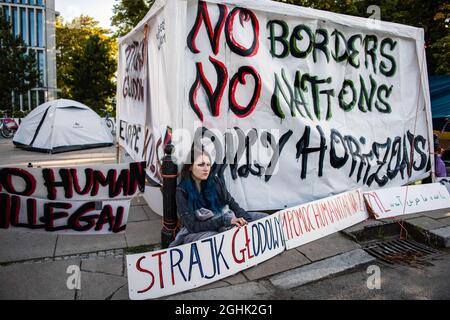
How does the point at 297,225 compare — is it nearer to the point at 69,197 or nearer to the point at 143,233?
the point at 143,233

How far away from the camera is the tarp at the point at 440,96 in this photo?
24.1 ft

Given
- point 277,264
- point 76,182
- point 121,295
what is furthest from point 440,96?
point 121,295

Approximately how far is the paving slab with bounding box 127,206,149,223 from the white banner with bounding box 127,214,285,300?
192 centimetres

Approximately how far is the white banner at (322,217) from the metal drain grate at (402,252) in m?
0.48

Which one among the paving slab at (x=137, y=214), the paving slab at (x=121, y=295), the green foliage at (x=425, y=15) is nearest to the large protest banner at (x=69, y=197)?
the paving slab at (x=121, y=295)

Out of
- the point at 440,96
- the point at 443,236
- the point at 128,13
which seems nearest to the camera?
the point at 443,236

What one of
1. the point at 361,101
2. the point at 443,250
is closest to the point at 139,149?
the point at 361,101

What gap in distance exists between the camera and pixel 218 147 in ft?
13.5

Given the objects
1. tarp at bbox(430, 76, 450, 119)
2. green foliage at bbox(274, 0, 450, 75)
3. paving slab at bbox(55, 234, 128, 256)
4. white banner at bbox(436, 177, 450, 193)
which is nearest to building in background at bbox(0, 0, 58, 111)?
green foliage at bbox(274, 0, 450, 75)

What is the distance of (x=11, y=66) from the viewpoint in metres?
24.4

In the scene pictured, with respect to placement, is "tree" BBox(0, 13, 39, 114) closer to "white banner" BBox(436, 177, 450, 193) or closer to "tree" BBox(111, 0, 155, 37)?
"tree" BBox(111, 0, 155, 37)

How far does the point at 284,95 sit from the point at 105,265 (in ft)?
9.73

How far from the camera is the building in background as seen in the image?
33.1m

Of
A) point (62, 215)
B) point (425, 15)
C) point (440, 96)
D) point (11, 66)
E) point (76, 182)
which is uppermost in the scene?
point (11, 66)
